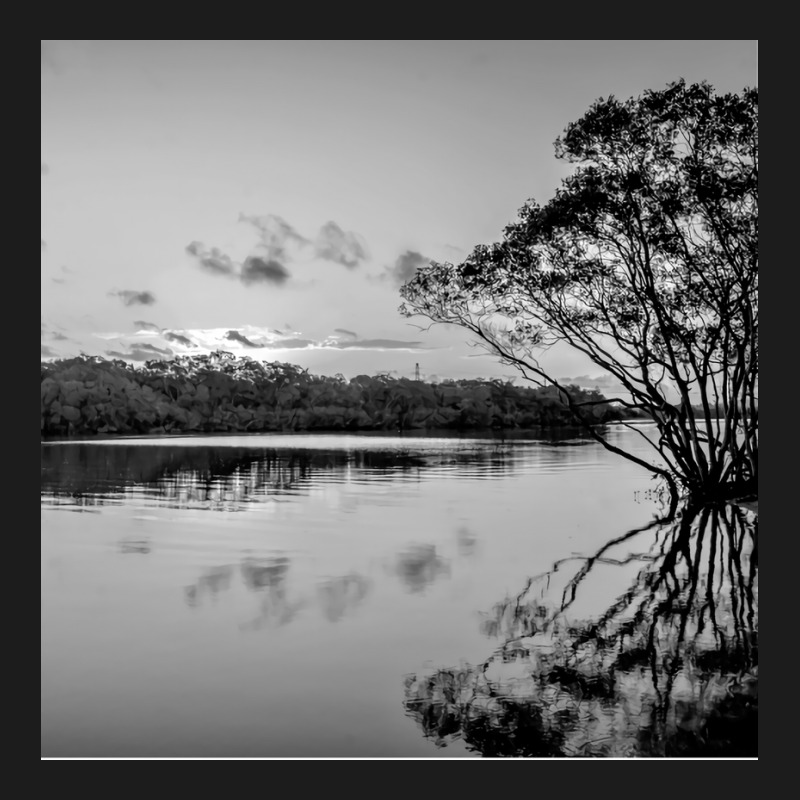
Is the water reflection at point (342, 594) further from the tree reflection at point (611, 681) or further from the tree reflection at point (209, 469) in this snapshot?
the tree reflection at point (209, 469)

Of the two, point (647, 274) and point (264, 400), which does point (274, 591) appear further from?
point (264, 400)

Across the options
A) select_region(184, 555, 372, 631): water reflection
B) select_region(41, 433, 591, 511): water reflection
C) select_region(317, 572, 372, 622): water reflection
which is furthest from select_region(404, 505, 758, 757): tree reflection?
select_region(41, 433, 591, 511): water reflection

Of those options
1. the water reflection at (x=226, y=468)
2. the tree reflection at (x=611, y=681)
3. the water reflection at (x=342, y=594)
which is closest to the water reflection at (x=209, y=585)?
the water reflection at (x=342, y=594)

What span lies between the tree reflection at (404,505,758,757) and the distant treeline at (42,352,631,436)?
21.1 feet

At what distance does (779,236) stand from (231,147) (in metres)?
4.92

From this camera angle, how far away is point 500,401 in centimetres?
1947

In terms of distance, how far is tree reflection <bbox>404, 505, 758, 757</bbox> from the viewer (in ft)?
14.3

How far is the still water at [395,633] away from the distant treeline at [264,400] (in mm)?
2417

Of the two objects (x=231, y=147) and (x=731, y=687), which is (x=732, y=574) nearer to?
(x=731, y=687)

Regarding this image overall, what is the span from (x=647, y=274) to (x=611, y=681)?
770 centimetres

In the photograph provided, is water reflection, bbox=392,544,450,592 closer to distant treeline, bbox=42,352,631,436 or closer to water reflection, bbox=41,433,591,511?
distant treeline, bbox=42,352,631,436

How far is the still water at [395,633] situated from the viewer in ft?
14.9

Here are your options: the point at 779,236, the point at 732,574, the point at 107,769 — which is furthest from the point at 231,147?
the point at 732,574

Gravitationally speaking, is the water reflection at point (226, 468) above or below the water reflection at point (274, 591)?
above
